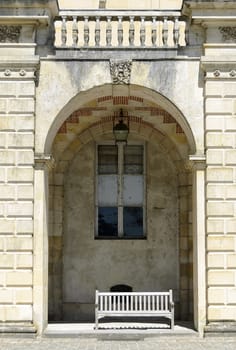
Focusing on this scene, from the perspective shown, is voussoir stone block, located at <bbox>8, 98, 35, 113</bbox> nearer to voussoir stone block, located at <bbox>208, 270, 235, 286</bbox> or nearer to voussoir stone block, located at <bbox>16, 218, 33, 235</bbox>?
voussoir stone block, located at <bbox>16, 218, 33, 235</bbox>

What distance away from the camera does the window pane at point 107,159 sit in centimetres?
1423

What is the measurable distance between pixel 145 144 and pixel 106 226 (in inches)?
79.8

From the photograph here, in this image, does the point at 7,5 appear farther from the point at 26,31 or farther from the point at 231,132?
the point at 231,132

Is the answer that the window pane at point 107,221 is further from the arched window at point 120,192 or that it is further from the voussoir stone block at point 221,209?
the voussoir stone block at point 221,209

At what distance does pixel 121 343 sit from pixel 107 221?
3.90 metres

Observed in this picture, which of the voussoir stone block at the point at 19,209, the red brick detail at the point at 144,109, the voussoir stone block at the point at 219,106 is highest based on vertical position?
the red brick detail at the point at 144,109

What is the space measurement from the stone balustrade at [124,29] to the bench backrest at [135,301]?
4507 millimetres

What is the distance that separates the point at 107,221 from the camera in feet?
46.2

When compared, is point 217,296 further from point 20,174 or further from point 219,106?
point 20,174

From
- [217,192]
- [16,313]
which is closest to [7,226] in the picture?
[16,313]

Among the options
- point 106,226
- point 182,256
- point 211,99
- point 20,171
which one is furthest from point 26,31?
point 182,256

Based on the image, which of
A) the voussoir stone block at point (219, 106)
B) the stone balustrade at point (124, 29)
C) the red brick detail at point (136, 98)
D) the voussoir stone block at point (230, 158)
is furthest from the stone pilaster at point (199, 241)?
the red brick detail at point (136, 98)

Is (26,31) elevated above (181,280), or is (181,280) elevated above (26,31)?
(26,31)

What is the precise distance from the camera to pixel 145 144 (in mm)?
14273
